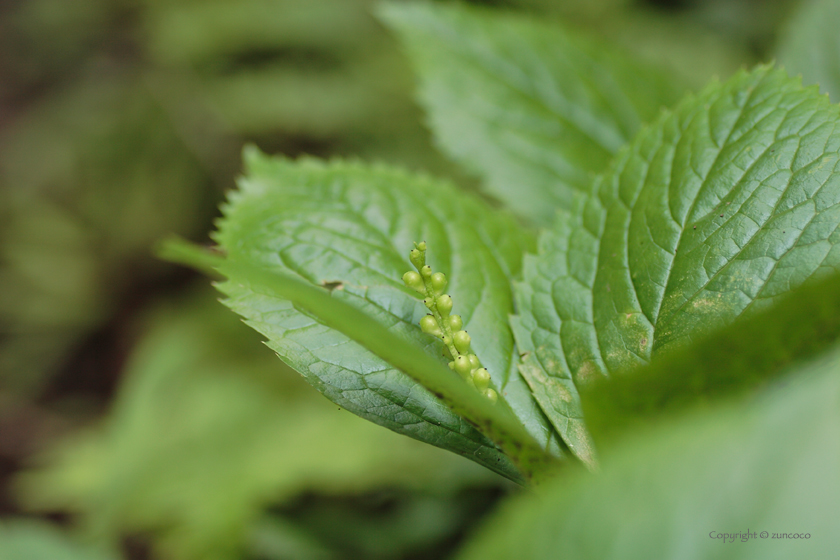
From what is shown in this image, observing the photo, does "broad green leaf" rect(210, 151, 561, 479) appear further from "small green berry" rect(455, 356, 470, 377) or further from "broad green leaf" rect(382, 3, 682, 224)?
"broad green leaf" rect(382, 3, 682, 224)

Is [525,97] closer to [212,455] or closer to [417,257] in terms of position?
[417,257]

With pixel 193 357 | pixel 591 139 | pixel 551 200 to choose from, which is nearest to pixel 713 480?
pixel 551 200

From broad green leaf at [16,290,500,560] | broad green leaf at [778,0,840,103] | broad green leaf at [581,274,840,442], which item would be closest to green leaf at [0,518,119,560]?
broad green leaf at [16,290,500,560]

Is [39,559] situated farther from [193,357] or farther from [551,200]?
[551,200]

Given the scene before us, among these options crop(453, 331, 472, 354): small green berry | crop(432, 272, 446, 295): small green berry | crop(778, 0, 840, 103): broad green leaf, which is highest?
crop(778, 0, 840, 103): broad green leaf

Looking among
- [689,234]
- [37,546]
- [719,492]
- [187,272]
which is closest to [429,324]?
[689,234]

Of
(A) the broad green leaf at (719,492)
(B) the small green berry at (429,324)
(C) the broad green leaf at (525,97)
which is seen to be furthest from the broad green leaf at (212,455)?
(A) the broad green leaf at (719,492)
